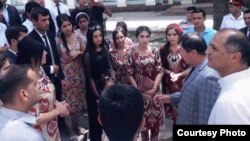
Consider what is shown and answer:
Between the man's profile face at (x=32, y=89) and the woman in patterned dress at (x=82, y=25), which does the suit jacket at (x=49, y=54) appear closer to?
the woman in patterned dress at (x=82, y=25)

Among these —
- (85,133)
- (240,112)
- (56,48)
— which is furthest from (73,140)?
(240,112)

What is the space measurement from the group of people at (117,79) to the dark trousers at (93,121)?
0.01m

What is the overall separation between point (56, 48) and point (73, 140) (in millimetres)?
1244

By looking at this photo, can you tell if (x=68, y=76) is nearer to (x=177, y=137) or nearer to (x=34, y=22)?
(x=34, y=22)

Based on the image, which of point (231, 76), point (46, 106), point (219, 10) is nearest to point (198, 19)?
point (46, 106)

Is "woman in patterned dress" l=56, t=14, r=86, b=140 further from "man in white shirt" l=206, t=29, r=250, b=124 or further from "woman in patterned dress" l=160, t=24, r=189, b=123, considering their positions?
"man in white shirt" l=206, t=29, r=250, b=124

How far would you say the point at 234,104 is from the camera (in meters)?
2.46

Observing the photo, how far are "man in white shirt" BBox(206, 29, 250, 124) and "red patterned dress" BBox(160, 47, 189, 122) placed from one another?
1983 millimetres

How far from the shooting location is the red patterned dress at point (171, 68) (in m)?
4.93

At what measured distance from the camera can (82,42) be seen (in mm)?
5664

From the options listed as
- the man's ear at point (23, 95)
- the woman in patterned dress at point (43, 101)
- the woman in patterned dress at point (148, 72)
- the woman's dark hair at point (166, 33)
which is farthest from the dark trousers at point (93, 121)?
the man's ear at point (23, 95)

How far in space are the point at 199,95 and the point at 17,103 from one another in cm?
150

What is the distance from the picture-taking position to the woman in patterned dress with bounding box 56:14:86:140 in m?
5.42

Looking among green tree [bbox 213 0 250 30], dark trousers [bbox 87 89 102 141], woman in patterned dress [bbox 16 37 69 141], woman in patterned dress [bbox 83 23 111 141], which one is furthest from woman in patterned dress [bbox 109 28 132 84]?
green tree [bbox 213 0 250 30]
